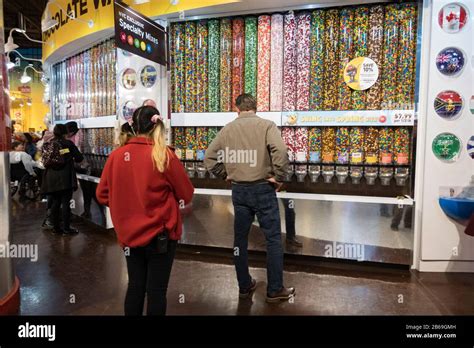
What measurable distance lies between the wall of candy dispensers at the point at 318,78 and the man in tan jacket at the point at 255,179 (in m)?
1.00

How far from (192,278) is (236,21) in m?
2.59

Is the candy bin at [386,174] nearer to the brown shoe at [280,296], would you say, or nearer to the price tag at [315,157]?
the price tag at [315,157]

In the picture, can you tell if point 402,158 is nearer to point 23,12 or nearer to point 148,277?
point 148,277

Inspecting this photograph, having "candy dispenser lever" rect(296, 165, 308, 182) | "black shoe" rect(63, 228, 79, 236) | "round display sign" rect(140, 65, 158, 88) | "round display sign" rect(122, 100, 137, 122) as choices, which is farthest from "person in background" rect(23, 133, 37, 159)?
"candy dispenser lever" rect(296, 165, 308, 182)

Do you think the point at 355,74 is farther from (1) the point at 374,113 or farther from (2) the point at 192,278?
→ (2) the point at 192,278

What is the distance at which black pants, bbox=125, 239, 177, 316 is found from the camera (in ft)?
6.34

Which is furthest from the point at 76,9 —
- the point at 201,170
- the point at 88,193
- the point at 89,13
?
the point at 201,170

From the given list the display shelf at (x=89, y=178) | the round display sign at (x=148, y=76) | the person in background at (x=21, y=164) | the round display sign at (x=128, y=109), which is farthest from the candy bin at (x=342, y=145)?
the person in background at (x=21, y=164)

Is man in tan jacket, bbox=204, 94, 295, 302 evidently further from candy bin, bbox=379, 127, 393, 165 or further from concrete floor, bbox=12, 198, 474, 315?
candy bin, bbox=379, 127, 393, 165

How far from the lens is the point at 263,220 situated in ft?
9.26

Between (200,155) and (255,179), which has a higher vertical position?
(200,155)

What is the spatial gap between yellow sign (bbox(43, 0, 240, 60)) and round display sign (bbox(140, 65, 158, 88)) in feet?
1.83

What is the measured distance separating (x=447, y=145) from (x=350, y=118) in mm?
885
